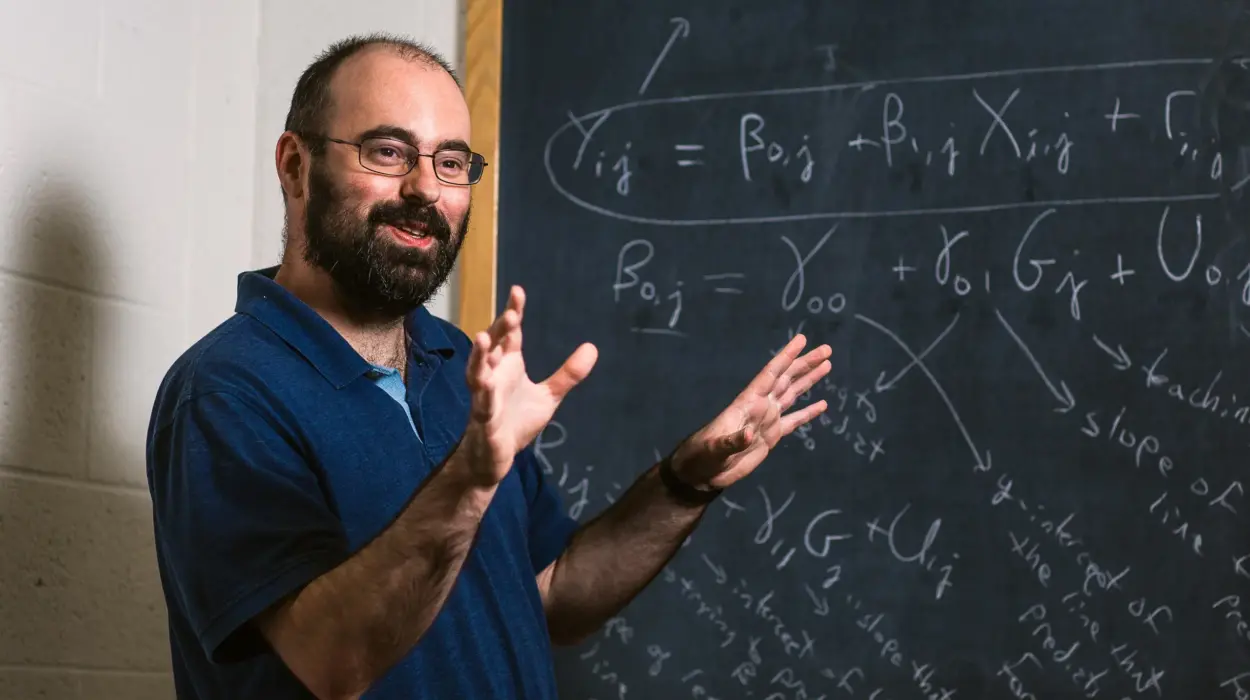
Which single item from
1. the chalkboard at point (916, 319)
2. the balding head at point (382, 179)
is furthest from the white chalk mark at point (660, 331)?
the balding head at point (382, 179)

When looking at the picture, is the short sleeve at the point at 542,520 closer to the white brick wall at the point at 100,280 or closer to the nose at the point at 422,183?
the nose at the point at 422,183

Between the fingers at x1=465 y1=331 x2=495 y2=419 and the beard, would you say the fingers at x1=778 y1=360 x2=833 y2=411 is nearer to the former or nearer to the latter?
the beard

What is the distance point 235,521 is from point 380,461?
8.6 inches

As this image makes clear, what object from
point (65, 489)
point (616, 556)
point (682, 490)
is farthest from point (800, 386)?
point (65, 489)

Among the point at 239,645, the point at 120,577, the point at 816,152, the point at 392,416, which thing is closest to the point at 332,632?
the point at 239,645

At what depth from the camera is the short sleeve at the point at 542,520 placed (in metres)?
1.68

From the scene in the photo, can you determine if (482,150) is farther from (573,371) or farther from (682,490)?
(573,371)

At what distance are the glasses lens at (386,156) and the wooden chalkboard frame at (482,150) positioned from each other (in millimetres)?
595

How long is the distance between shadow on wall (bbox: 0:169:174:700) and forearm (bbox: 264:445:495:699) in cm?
67

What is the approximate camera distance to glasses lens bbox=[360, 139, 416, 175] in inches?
57.5

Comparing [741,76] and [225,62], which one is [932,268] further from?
[225,62]

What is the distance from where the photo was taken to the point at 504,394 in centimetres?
103

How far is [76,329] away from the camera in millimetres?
1722

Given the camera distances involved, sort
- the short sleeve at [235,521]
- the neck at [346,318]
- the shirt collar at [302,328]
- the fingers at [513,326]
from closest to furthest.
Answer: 1. the fingers at [513,326]
2. the short sleeve at [235,521]
3. the shirt collar at [302,328]
4. the neck at [346,318]
